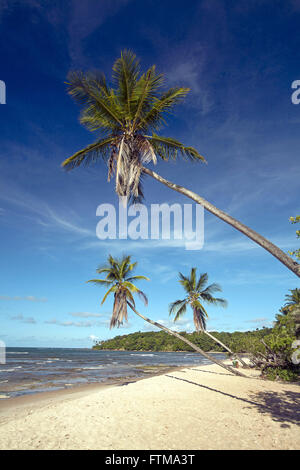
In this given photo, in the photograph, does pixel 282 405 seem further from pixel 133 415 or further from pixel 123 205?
pixel 123 205

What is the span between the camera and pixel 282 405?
853 centimetres

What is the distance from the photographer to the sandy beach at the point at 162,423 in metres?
5.14

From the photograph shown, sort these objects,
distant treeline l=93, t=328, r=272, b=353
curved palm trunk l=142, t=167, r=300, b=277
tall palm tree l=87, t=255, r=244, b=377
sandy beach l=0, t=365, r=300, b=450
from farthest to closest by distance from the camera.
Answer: distant treeline l=93, t=328, r=272, b=353
tall palm tree l=87, t=255, r=244, b=377
sandy beach l=0, t=365, r=300, b=450
curved palm trunk l=142, t=167, r=300, b=277

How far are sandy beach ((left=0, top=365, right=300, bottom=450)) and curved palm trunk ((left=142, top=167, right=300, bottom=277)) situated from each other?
3707 millimetres

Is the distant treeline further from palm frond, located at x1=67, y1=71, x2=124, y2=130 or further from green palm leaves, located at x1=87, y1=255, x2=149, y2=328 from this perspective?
palm frond, located at x1=67, y1=71, x2=124, y2=130

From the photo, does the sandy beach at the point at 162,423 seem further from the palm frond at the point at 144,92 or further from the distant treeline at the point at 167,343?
the distant treeline at the point at 167,343

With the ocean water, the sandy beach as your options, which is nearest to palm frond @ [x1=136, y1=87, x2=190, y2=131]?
the sandy beach

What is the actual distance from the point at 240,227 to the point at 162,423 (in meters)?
5.26

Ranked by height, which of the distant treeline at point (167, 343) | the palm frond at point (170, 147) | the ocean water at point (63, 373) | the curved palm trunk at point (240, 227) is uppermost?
the palm frond at point (170, 147)

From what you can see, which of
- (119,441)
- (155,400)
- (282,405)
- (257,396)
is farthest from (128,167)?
(257,396)

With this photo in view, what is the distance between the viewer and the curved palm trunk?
427 cm

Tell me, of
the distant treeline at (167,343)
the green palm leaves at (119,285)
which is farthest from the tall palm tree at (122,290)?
the distant treeline at (167,343)

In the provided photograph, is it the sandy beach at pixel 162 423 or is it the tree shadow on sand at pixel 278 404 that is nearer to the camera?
the sandy beach at pixel 162 423

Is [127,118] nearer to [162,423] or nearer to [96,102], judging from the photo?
[96,102]
